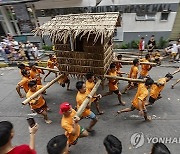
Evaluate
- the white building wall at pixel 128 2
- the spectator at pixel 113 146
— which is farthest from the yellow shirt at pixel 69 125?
→ the white building wall at pixel 128 2

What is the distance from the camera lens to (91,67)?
5203 millimetres

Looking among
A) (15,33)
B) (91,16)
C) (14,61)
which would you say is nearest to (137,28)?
(91,16)

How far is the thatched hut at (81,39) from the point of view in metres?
4.64

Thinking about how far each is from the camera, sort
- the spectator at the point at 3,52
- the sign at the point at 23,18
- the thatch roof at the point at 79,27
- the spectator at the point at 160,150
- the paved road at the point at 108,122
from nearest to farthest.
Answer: the spectator at the point at 160,150
the thatch roof at the point at 79,27
the paved road at the point at 108,122
the spectator at the point at 3,52
the sign at the point at 23,18

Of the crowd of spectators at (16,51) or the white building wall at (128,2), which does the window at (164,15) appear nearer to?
the white building wall at (128,2)

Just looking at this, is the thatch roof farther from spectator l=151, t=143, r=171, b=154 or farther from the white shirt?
the white shirt

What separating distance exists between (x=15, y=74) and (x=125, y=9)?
Result: 297 inches

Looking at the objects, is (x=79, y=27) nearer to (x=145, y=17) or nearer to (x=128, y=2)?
(x=128, y=2)

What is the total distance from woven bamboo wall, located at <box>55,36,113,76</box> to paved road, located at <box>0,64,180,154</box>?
62.6 inches

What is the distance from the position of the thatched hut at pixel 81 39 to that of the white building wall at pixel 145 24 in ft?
19.9

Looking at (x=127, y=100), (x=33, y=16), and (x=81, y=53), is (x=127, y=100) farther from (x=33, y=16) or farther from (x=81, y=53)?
(x=33, y=16)

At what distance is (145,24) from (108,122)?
797cm

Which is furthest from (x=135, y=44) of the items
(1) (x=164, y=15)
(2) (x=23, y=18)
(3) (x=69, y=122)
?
(3) (x=69, y=122)

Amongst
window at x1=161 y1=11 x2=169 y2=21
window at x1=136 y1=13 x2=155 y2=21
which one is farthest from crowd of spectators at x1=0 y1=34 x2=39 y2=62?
window at x1=161 y1=11 x2=169 y2=21
